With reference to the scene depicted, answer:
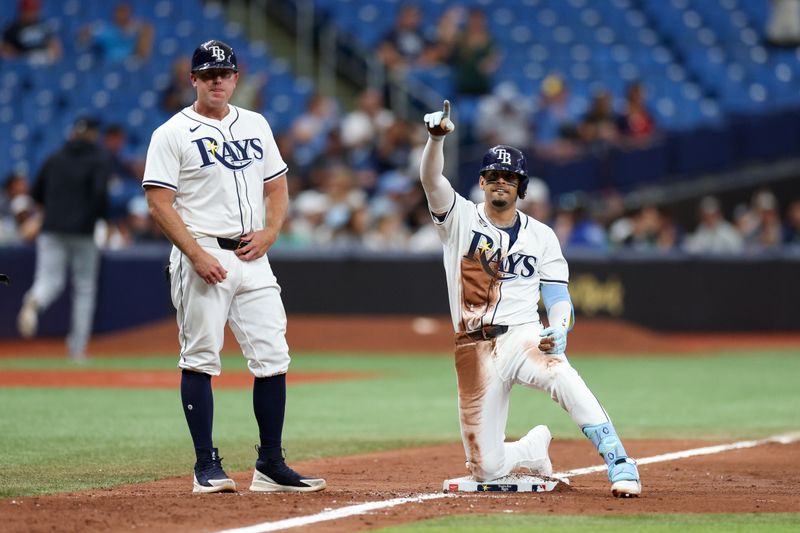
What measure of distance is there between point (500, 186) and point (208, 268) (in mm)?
1495

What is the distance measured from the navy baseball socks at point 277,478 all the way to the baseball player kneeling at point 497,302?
806 millimetres

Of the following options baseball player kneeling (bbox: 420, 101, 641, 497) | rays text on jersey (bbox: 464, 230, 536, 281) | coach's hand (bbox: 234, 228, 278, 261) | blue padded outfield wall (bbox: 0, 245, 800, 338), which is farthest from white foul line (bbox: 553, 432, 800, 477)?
blue padded outfield wall (bbox: 0, 245, 800, 338)

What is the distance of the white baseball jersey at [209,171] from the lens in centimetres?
652

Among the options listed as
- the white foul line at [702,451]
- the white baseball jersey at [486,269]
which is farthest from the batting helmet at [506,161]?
the white foul line at [702,451]

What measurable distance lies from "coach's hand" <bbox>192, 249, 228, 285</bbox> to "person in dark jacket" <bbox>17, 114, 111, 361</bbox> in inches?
315

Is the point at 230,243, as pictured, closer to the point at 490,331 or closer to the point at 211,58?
the point at 211,58

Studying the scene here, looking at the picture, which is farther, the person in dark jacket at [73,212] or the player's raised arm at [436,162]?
the person in dark jacket at [73,212]

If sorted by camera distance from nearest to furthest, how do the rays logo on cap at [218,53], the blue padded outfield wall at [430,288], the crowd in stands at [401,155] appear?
1. the rays logo on cap at [218,53]
2. the blue padded outfield wall at [430,288]
3. the crowd in stands at [401,155]

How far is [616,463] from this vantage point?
634 cm

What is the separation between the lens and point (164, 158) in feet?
21.3

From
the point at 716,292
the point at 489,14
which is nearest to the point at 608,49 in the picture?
the point at 489,14

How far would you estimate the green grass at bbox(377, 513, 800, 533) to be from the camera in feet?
17.5

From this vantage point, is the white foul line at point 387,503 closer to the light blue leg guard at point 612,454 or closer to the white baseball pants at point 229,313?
the light blue leg guard at point 612,454

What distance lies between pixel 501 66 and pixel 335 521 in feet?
59.3
